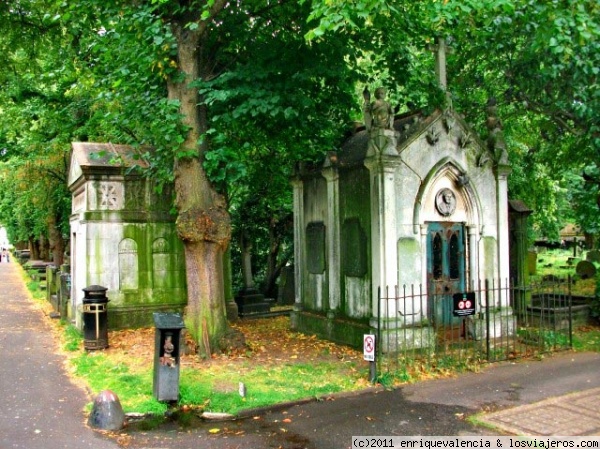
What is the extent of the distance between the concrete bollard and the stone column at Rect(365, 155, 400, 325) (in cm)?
457

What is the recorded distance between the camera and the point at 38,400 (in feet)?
24.7

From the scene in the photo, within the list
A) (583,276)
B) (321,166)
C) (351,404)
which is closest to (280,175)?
(321,166)

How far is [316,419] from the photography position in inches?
261

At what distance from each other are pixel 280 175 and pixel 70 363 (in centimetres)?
788

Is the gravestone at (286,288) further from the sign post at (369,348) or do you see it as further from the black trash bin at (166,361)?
the black trash bin at (166,361)

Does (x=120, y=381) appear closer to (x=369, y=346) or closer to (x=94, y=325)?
(x=94, y=325)

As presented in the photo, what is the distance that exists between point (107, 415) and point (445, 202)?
698 centimetres

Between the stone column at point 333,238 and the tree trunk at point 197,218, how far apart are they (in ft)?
7.42

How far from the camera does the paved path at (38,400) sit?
601 cm

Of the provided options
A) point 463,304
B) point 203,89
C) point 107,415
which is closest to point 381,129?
point 203,89

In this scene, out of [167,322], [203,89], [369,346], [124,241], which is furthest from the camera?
[124,241]

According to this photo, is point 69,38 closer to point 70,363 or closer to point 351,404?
point 70,363

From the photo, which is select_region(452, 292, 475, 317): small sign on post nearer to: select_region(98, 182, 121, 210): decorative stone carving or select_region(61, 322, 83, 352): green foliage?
select_region(61, 322, 83, 352): green foliage

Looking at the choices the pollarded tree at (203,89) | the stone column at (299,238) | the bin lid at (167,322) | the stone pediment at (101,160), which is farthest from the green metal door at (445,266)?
the stone pediment at (101,160)
